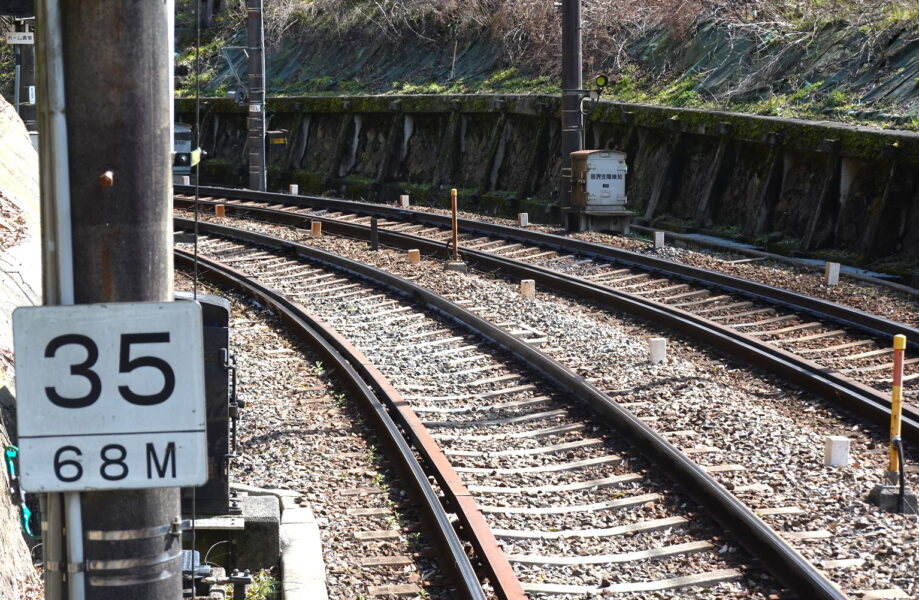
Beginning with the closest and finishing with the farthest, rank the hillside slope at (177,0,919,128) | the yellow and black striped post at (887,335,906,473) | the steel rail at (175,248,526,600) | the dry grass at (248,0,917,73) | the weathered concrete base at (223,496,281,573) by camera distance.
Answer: the steel rail at (175,248,526,600)
the weathered concrete base at (223,496,281,573)
the yellow and black striped post at (887,335,906,473)
the hillside slope at (177,0,919,128)
the dry grass at (248,0,917,73)

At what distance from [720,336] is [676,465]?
3.83 metres

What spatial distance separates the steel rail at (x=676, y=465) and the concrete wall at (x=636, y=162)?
6784 millimetres

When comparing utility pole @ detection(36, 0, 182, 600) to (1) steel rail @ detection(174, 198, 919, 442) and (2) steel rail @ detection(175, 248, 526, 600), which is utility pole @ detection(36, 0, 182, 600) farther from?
(1) steel rail @ detection(174, 198, 919, 442)

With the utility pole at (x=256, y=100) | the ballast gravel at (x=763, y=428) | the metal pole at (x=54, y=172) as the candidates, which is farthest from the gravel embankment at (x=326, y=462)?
the utility pole at (x=256, y=100)

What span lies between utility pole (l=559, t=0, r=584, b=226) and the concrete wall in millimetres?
2014

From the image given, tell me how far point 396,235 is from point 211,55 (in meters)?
26.3

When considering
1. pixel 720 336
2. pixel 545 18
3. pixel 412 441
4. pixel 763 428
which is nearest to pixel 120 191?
pixel 412 441

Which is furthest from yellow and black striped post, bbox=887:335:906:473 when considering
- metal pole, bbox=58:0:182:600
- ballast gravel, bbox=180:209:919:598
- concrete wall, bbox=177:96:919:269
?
concrete wall, bbox=177:96:919:269

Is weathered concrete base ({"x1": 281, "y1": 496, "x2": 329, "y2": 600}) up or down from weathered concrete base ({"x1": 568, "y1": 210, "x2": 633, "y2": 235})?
down

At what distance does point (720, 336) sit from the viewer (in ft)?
36.4

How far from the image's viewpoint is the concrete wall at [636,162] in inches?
644

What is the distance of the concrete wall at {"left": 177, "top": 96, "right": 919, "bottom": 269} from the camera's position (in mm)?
16359

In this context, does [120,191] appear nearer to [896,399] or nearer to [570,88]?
[896,399]

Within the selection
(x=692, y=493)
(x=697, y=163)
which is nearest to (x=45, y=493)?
(x=692, y=493)
